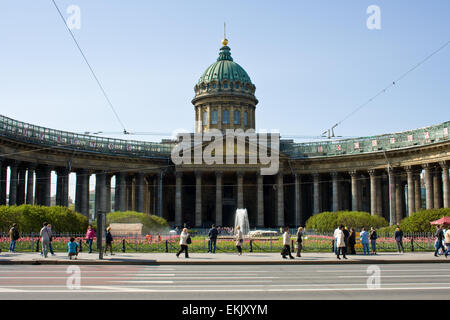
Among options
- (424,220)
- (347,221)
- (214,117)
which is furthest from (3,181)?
(424,220)

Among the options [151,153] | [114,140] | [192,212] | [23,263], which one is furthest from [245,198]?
[23,263]

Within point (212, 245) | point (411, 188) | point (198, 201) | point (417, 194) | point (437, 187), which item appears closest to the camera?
Result: point (212, 245)

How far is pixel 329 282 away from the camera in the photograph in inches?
688

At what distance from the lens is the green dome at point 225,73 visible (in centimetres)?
9375

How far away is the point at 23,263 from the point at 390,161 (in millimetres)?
54103

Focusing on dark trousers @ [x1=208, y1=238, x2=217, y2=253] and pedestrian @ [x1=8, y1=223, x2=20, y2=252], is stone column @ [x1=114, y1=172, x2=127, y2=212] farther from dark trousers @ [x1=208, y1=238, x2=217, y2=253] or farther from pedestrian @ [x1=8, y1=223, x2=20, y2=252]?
dark trousers @ [x1=208, y1=238, x2=217, y2=253]

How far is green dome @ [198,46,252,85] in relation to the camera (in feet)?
308

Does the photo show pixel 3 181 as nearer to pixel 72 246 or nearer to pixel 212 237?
pixel 212 237

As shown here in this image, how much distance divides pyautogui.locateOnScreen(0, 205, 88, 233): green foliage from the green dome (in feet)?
178

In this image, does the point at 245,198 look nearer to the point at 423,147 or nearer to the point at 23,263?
the point at 423,147

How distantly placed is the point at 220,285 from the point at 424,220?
34506mm

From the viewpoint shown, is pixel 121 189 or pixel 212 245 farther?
pixel 121 189

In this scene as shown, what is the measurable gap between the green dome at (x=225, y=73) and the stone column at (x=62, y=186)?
125 ft

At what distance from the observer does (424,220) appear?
45250mm
